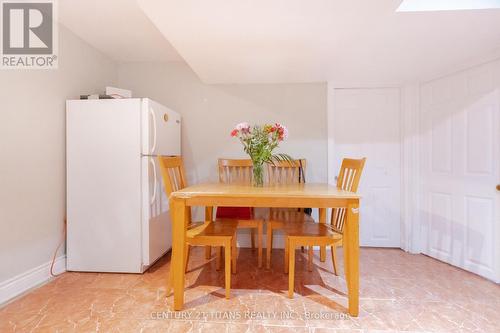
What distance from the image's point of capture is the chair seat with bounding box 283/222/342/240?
1790 mm

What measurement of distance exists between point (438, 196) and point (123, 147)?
10.6ft

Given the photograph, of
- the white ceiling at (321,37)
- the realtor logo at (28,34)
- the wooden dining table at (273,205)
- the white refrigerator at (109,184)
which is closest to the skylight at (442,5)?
the white ceiling at (321,37)

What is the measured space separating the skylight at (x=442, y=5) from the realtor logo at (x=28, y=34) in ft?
8.98

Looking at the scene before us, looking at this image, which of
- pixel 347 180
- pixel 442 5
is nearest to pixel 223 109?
pixel 347 180

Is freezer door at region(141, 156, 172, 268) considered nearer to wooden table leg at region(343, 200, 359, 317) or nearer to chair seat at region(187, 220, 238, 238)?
chair seat at region(187, 220, 238, 238)

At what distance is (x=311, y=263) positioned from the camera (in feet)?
7.59

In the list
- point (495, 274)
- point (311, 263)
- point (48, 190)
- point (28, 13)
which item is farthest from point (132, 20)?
point (495, 274)

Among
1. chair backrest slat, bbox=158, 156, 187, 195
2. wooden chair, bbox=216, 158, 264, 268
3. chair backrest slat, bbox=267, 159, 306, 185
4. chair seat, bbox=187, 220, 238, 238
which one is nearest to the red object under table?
wooden chair, bbox=216, 158, 264, 268

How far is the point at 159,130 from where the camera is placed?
2350 mm

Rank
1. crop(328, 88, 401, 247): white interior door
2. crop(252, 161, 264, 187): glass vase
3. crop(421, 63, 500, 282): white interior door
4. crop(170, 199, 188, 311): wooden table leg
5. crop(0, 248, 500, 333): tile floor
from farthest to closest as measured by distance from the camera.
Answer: crop(328, 88, 401, 247): white interior door → crop(421, 63, 500, 282): white interior door → crop(252, 161, 264, 187): glass vase → crop(170, 199, 188, 311): wooden table leg → crop(0, 248, 500, 333): tile floor

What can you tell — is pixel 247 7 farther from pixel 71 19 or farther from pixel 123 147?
pixel 71 19

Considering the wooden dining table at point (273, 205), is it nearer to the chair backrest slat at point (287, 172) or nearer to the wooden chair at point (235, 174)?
the wooden chair at point (235, 174)

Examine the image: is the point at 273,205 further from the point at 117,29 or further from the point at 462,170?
the point at 117,29

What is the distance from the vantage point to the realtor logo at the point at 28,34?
6.10ft
